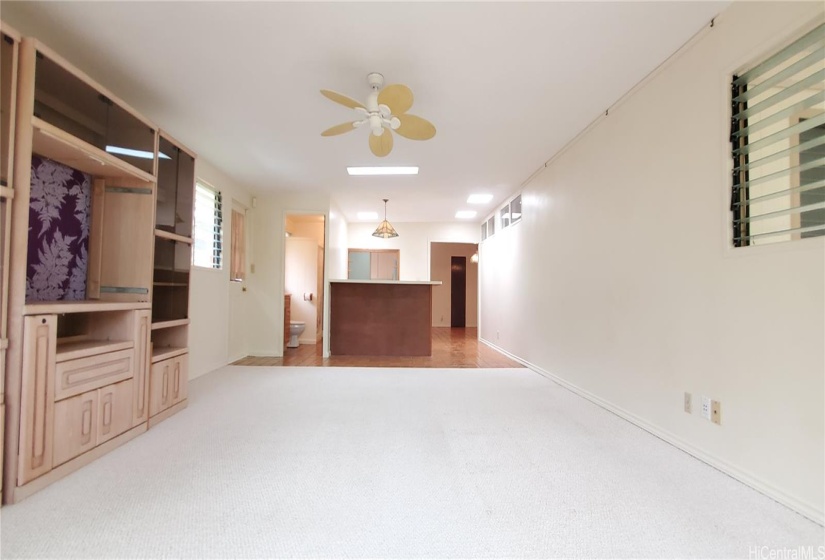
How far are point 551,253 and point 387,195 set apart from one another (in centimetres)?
287

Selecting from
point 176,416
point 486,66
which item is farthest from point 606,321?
point 176,416

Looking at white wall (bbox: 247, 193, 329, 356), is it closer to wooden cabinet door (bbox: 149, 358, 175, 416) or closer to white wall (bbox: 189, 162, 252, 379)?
white wall (bbox: 189, 162, 252, 379)

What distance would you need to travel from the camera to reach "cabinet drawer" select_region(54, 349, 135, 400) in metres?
1.75

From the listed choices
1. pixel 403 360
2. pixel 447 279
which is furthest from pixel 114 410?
pixel 447 279

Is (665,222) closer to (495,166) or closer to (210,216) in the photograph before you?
(495,166)

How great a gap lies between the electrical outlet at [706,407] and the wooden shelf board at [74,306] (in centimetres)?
359

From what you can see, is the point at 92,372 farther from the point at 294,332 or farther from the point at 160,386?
the point at 294,332

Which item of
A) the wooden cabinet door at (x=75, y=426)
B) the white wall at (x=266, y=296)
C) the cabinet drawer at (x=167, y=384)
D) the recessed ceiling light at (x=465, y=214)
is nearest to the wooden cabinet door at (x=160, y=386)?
the cabinet drawer at (x=167, y=384)

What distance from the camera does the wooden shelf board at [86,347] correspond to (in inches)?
70.4

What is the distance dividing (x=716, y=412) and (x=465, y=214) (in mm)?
5442

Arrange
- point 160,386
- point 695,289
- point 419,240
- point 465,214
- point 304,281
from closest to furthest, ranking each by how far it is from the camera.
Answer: point 695,289 < point 160,386 < point 304,281 < point 465,214 < point 419,240

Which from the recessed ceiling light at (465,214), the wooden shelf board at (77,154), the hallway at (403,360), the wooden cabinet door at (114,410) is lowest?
the hallway at (403,360)

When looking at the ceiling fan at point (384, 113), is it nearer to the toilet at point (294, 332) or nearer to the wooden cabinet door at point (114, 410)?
the wooden cabinet door at point (114, 410)

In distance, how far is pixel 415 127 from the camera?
2461 millimetres
